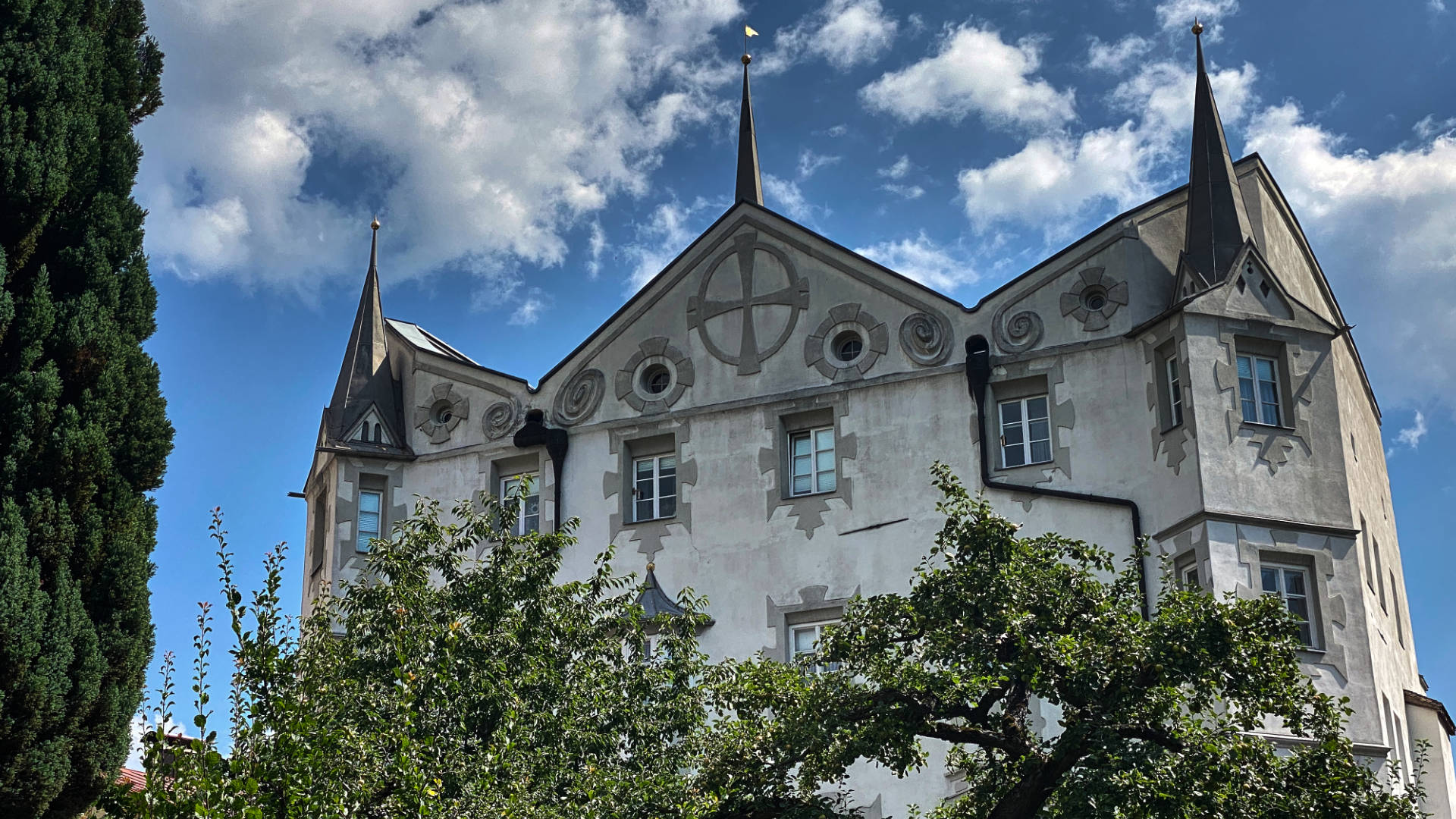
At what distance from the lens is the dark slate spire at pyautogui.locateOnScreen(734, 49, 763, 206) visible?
124ft

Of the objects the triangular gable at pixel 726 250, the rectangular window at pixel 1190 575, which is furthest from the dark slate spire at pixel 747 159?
the rectangular window at pixel 1190 575

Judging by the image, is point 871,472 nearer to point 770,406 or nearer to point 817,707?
point 770,406

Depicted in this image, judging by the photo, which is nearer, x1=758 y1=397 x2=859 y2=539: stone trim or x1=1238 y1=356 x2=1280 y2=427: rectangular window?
x1=1238 y1=356 x2=1280 y2=427: rectangular window

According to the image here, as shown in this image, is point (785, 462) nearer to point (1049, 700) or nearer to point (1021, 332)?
point (1021, 332)

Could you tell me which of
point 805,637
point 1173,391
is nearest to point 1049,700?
point 1173,391

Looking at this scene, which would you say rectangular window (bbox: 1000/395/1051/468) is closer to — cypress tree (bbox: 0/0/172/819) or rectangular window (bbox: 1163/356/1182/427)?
rectangular window (bbox: 1163/356/1182/427)

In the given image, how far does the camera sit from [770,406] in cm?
2845

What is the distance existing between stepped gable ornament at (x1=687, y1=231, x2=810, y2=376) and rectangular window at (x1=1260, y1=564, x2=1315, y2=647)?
8.68 meters

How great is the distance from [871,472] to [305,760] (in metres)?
14.6

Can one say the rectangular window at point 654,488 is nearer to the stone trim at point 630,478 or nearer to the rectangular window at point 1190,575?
the stone trim at point 630,478

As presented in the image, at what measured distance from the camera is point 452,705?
679 inches

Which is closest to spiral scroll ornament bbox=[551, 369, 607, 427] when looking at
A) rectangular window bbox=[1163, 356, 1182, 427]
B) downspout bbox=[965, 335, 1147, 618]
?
downspout bbox=[965, 335, 1147, 618]

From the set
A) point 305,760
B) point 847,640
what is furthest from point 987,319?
point 305,760

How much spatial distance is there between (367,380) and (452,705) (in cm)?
1525
